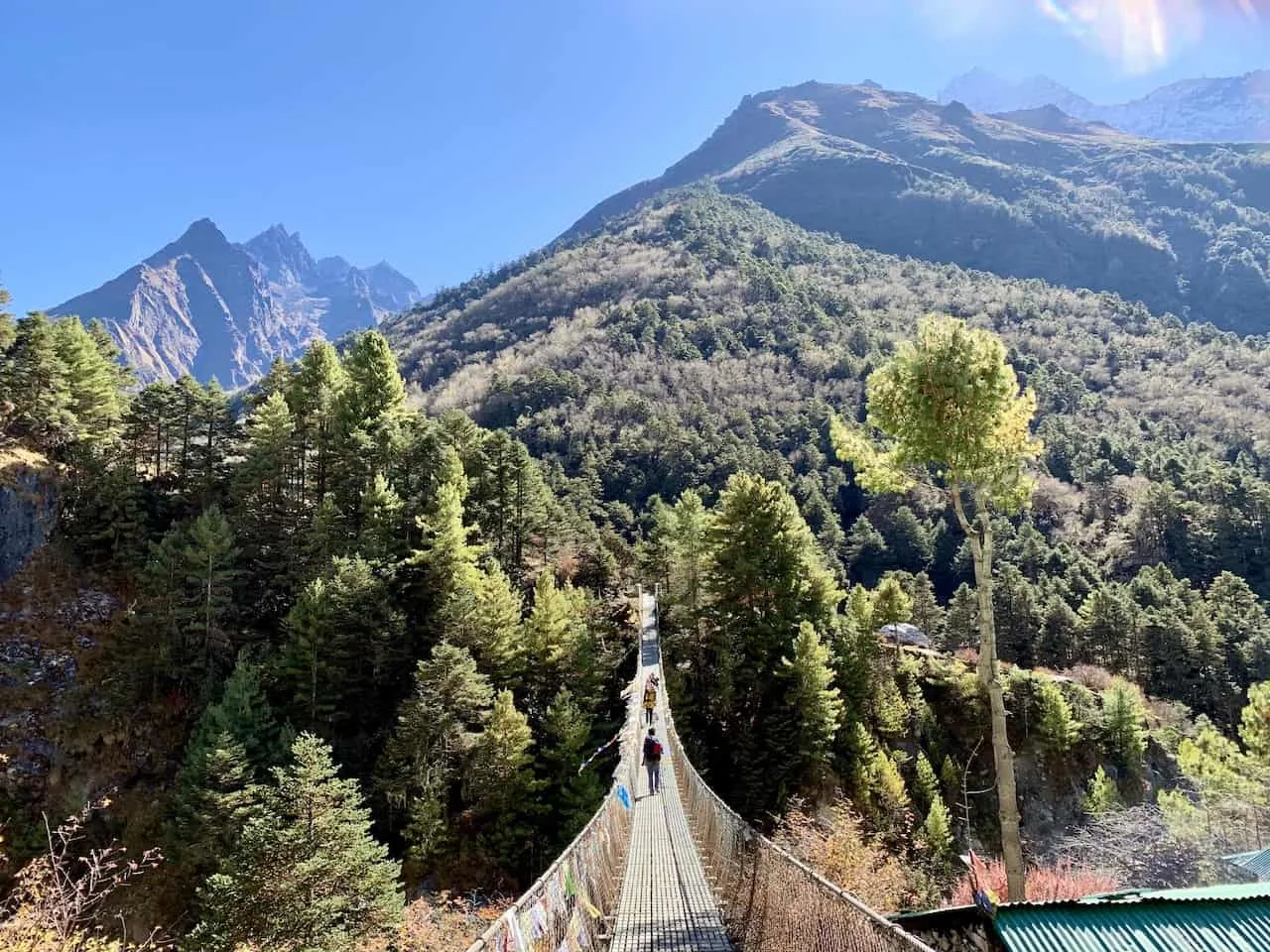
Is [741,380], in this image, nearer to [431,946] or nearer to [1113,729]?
[1113,729]

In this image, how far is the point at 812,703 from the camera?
920 inches

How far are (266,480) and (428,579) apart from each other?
353 inches

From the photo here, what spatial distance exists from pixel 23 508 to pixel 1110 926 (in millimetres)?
33691

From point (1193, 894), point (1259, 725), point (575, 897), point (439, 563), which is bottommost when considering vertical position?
point (1259, 725)

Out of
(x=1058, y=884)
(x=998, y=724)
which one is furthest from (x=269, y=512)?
(x=1058, y=884)

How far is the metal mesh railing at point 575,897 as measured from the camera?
5.67 meters

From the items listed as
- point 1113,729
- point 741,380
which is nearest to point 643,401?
point 741,380

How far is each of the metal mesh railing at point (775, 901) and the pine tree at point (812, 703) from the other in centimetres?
1232

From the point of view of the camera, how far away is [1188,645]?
4406 cm

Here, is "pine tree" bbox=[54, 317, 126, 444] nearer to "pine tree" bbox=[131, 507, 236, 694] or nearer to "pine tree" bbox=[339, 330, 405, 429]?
"pine tree" bbox=[131, 507, 236, 694]

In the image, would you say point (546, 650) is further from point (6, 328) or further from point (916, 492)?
point (916, 492)

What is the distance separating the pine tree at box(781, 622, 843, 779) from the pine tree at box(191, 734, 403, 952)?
13.2 meters

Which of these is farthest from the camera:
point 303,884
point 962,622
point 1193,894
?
point 962,622

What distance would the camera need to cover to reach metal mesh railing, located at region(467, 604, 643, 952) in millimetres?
5672
